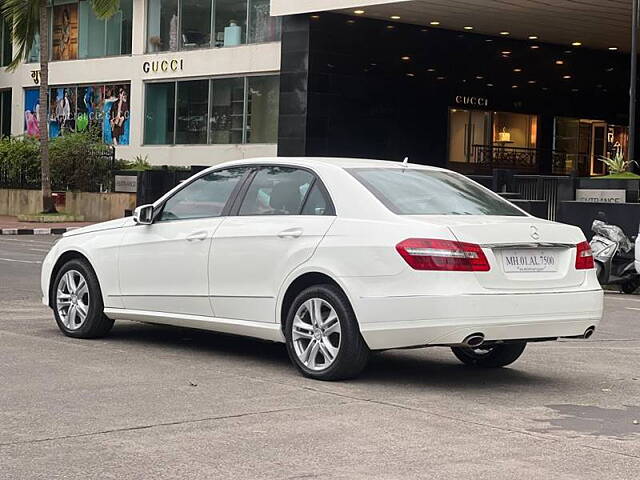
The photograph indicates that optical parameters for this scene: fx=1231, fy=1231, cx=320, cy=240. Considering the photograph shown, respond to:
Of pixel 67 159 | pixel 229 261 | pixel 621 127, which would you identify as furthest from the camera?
pixel 621 127

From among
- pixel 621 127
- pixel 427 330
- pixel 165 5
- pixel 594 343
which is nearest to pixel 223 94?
pixel 165 5

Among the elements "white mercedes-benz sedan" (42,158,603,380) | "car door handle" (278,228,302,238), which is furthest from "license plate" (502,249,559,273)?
"car door handle" (278,228,302,238)

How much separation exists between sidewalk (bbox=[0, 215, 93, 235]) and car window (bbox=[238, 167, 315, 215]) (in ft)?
72.9

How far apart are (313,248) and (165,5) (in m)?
33.5

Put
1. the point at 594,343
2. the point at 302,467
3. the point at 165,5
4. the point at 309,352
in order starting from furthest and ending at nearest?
1. the point at 165,5
2. the point at 594,343
3. the point at 309,352
4. the point at 302,467

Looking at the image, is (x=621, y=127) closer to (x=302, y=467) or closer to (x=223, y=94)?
(x=223, y=94)

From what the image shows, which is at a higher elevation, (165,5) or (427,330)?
(165,5)

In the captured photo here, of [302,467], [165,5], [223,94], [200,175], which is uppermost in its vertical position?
[165,5]

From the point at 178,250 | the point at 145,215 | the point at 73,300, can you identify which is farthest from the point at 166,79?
the point at 178,250

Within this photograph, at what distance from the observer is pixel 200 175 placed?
9.63 m

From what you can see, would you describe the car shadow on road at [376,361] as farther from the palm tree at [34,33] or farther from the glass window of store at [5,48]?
the glass window of store at [5,48]

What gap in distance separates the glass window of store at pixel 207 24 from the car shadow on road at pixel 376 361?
2682 cm

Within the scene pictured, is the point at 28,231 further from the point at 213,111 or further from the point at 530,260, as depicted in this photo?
the point at 530,260

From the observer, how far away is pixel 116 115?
140 feet
